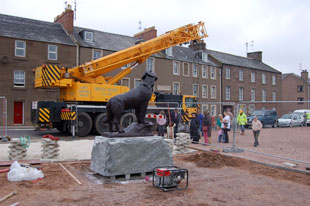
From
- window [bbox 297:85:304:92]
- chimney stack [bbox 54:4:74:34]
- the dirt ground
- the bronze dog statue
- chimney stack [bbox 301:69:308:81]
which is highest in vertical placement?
chimney stack [bbox 54:4:74:34]

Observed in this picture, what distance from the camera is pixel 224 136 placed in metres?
14.6

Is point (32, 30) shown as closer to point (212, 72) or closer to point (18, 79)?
point (18, 79)

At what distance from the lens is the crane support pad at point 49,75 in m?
15.9

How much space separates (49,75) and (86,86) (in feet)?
6.60

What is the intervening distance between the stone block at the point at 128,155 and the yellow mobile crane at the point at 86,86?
335 inches

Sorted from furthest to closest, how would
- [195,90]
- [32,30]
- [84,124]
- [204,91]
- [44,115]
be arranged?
[204,91]
[195,90]
[32,30]
[84,124]
[44,115]

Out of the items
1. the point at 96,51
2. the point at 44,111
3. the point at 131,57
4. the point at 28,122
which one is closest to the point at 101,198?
the point at 44,111

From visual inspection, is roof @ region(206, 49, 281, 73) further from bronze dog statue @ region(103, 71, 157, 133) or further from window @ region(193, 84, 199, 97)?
bronze dog statue @ region(103, 71, 157, 133)

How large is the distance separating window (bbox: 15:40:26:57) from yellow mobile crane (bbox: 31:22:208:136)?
9925 millimetres

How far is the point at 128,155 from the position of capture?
7.43 meters

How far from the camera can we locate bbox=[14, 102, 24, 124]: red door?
25.1m

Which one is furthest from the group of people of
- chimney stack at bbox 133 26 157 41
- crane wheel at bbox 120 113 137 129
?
chimney stack at bbox 133 26 157 41

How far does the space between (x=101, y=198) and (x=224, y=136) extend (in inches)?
388

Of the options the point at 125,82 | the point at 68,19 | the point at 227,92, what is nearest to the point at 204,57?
the point at 227,92
